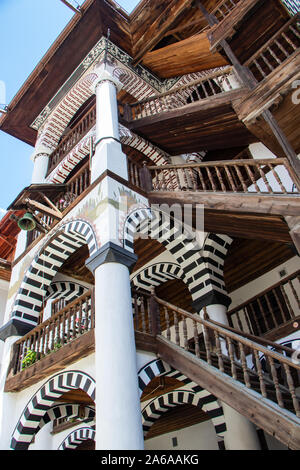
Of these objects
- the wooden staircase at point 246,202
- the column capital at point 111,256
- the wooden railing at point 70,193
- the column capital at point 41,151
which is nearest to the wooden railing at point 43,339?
the column capital at point 111,256

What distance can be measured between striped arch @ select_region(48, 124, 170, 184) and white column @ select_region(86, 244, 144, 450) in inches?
146

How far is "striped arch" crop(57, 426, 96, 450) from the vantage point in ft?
28.8

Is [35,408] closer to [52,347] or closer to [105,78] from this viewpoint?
[52,347]

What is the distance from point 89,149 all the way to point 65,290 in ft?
12.2

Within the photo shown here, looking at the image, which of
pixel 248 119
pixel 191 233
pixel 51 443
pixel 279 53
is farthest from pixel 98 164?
pixel 51 443

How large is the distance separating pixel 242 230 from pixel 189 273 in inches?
65.7

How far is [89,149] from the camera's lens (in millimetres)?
8398

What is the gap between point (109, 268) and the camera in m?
5.12

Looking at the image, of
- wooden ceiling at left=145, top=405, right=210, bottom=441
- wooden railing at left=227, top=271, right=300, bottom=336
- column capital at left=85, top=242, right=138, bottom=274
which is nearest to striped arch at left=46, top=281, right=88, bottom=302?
wooden ceiling at left=145, top=405, right=210, bottom=441

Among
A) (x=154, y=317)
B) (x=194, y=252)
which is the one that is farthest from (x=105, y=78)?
(x=154, y=317)

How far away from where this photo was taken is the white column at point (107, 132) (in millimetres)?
6645

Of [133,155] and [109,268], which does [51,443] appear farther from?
[133,155]

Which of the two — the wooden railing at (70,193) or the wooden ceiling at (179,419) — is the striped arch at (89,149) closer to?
the wooden railing at (70,193)

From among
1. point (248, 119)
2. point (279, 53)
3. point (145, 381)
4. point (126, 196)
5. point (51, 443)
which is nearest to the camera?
point (145, 381)
